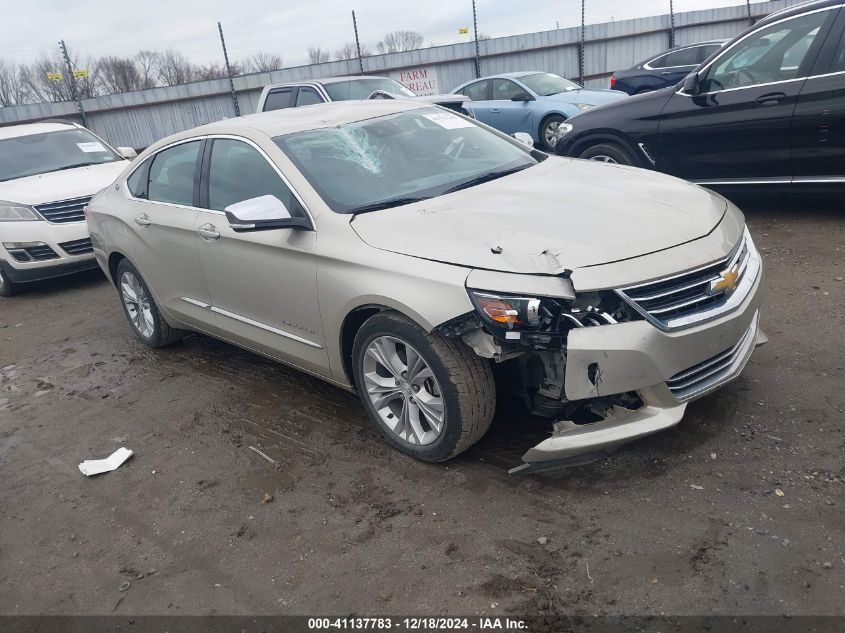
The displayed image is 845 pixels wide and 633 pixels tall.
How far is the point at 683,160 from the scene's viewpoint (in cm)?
659

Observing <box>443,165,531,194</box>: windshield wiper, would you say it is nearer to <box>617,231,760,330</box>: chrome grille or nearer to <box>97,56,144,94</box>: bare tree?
<box>617,231,760,330</box>: chrome grille

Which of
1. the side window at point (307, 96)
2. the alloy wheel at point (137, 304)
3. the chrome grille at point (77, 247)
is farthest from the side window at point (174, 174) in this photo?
the side window at point (307, 96)

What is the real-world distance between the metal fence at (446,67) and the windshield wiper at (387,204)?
53.7ft

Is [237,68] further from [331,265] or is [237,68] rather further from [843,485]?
[843,485]

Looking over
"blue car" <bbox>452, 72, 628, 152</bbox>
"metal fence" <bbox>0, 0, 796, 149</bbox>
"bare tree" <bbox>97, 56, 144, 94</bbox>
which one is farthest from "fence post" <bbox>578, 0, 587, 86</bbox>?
"bare tree" <bbox>97, 56, 144, 94</bbox>

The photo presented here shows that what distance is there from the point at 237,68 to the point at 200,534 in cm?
1905

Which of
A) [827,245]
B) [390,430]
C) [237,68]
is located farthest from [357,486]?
[237,68]

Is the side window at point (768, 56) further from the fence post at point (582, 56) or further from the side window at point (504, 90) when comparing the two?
the fence post at point (582, 56)

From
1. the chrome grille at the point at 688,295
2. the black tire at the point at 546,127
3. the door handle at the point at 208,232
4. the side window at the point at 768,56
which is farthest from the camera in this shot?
the black tire at the point at 546,127

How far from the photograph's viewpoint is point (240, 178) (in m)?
4.15

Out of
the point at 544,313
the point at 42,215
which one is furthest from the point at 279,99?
the point at 544,313

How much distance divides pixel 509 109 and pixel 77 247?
7414 mm

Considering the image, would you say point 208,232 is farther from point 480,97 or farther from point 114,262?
point 480,97

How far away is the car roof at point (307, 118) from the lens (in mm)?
4191
